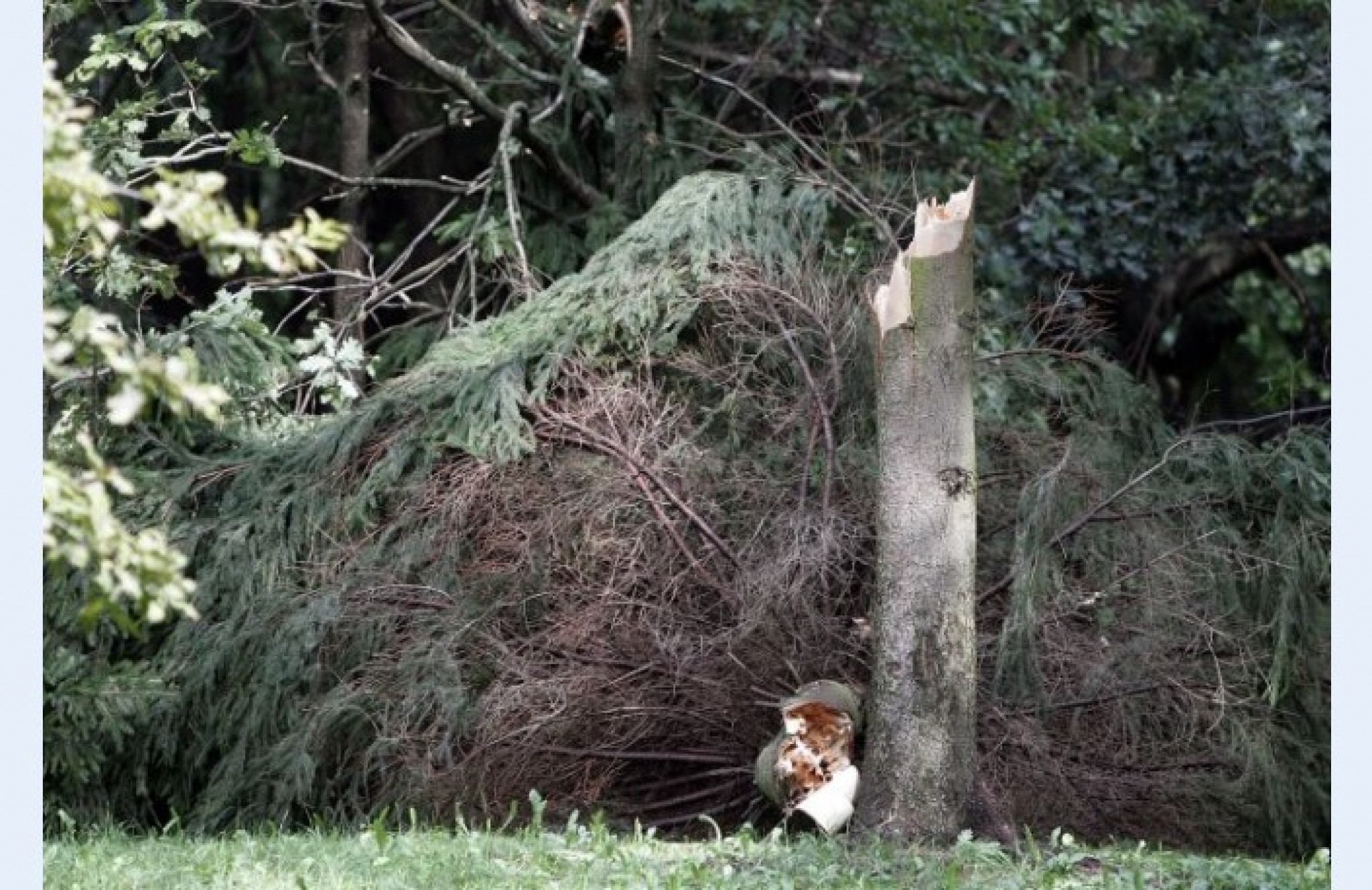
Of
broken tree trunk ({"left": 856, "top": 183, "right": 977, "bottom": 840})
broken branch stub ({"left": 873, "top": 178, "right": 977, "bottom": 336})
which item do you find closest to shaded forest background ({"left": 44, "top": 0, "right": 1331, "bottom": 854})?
broken tree trunk ({"left": 856, "top": 183, "right": 977, "bottom": 840})

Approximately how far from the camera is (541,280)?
8.79m

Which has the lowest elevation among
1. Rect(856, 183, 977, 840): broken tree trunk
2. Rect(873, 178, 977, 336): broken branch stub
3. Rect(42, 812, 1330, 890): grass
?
Rect(42, 812, 1330, 890): grass

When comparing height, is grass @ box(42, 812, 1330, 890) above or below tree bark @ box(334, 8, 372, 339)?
below

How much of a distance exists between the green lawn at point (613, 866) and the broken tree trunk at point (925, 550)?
0.28 metres

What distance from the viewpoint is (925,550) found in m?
5.53

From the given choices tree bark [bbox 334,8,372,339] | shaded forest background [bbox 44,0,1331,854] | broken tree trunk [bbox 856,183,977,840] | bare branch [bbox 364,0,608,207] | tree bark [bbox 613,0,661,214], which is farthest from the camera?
tree bark [bbox 334,8,372,339]

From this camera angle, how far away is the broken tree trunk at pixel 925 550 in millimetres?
5516

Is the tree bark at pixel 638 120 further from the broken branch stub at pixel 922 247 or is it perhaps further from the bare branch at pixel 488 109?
the broken branch stub at pixel 922 247

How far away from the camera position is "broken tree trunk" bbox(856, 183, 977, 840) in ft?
18.1

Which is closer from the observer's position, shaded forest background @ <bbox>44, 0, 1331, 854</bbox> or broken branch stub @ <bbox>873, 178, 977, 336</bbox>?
broken branch stub @ <bbox>873, 178, 977, 336</bbox>

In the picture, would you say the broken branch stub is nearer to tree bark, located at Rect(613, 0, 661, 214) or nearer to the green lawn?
the green lawn

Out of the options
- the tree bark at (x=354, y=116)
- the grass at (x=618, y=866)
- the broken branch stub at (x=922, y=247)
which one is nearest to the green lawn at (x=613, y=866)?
the grass at (x=618, y=866)

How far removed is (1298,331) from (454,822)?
353 inches

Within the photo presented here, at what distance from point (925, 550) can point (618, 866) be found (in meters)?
1.28
